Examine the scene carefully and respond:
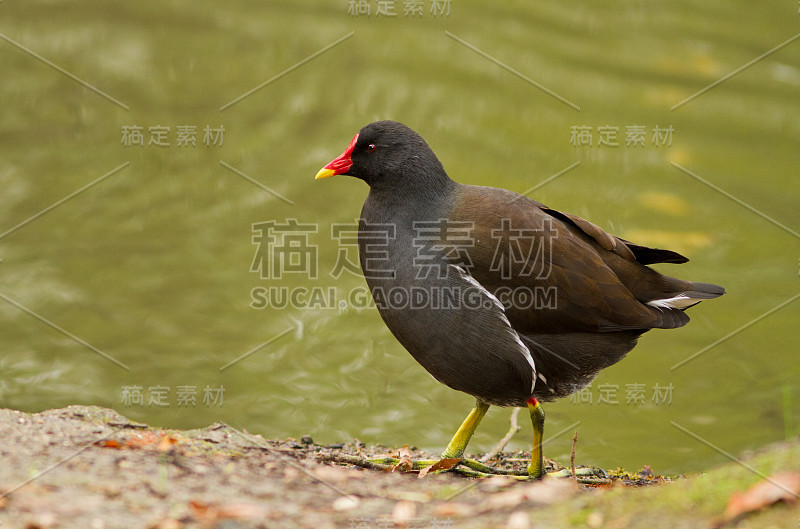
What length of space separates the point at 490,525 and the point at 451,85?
778 cm

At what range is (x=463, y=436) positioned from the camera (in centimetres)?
494

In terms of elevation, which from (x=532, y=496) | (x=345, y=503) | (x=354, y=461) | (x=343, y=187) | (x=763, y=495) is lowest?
(x=354, y=461)

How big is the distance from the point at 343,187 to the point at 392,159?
431 cm

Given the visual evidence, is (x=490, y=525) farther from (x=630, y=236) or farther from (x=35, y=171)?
(x=35, y=171)

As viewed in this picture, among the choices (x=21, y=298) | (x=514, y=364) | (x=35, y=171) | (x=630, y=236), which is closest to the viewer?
(x=514, y=364)

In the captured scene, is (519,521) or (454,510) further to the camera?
(454,510)

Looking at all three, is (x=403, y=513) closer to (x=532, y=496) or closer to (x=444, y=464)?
(x=532, y=496)

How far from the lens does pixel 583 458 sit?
6215mm

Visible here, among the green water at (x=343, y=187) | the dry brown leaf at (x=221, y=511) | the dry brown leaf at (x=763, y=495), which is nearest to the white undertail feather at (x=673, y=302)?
the green water at (x=343, y=187)

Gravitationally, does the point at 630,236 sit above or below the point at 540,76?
below

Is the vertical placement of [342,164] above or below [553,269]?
above

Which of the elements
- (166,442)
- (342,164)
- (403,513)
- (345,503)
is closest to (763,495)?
(403,513)

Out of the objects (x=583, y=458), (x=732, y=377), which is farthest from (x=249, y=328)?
(x=732, y=377)

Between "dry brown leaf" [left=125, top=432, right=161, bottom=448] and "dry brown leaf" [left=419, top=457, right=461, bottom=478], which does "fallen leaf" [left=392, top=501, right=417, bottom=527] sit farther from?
"dry brown leaf" [left=125, top=432, right=161, bottom=448]
